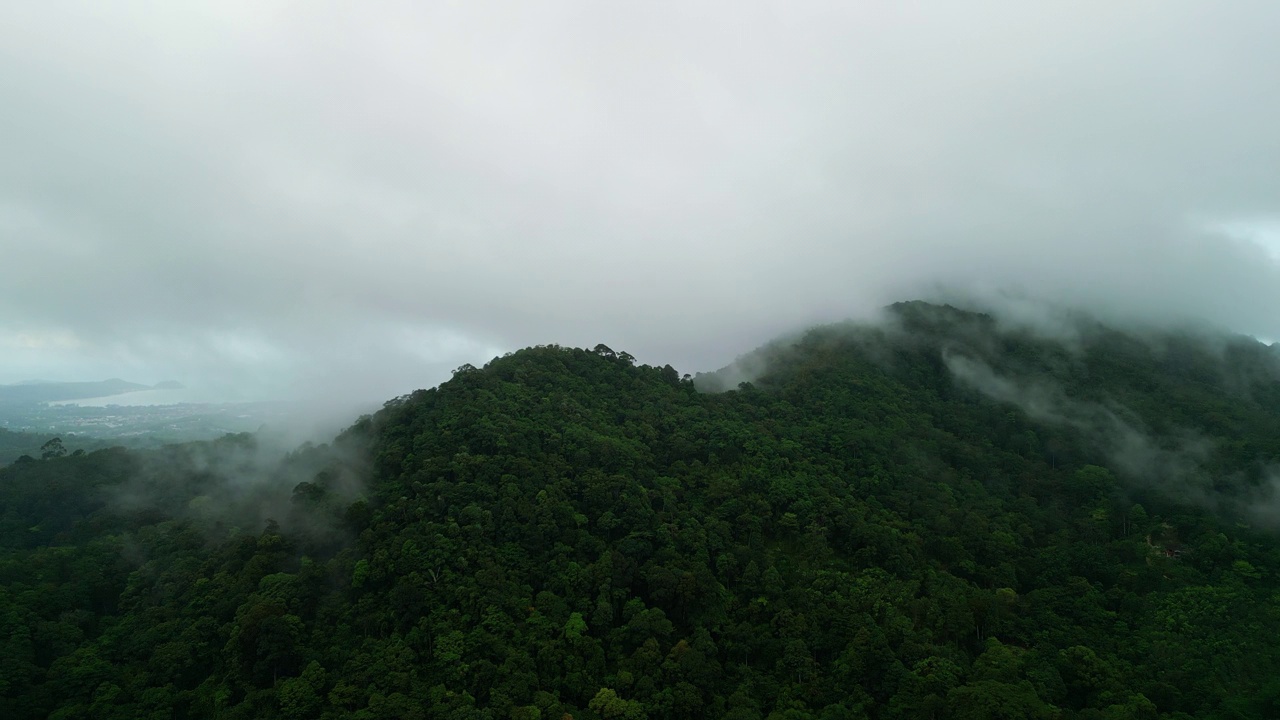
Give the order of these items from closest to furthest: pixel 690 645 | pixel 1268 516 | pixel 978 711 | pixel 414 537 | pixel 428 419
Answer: pixel 978 711 < pixel 690 645 < pixel 414 537 < pixel 1268 516 < pixel 428 419

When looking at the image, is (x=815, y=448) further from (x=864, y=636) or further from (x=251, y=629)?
(x=251, y=629)

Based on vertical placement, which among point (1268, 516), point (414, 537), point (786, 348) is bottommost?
point (1268, 516)

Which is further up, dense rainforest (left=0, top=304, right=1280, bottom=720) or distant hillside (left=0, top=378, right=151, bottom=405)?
distant hillside (left=0, top=378, right=151, bottom=405)

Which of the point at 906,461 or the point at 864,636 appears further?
the point at 906,461

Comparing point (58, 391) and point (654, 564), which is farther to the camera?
point (58, 391)

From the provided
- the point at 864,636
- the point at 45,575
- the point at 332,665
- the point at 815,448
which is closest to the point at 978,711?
the point at 864,636
